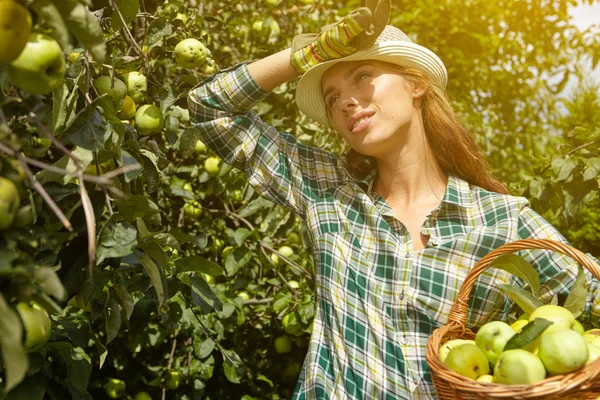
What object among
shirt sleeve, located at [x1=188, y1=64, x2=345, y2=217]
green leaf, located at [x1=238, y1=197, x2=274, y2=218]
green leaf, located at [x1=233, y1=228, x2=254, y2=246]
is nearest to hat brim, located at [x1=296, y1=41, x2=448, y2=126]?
shirt sleeve, located at [x1=188, y1=64, x2=345, y2=217]

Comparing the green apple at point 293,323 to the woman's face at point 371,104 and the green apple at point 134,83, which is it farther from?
the green apple at point 134,83

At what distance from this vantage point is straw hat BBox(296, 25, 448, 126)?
1.58 m

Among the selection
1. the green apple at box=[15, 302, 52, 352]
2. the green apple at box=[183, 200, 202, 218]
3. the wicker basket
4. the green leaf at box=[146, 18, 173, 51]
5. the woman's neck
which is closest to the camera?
the green apple at box=[15, 302, 52, 352]

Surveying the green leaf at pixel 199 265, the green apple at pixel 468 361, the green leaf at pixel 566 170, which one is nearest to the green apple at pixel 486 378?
the green apple at pixel 468 361

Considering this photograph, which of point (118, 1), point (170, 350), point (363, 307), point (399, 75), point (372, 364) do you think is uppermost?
point (399, 75)

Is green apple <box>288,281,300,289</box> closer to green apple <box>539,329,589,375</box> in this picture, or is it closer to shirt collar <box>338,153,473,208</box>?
shirt collar <box>338,153,473,208</box>

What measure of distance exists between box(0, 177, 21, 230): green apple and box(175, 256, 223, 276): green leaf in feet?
1.98

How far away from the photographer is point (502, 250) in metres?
1.24

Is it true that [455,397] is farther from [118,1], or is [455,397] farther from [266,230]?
[266,230]

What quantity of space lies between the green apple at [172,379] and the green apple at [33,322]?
1.42m

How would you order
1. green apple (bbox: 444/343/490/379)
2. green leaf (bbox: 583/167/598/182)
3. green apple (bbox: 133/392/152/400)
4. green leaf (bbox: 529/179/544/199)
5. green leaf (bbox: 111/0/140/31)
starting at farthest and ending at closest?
green apple (bbox: 133/392/152/400) < green leaf (bbox: 529/179/544/199) < green leaf (bbox: 583/167/598/182) < green leaf (bbox: 111/0/140/31) < green apple (bbox: 444/343/490/379)

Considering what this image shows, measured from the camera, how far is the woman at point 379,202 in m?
1.46

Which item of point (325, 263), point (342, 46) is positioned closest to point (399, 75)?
point (342, 46)

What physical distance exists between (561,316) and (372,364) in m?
0.46
